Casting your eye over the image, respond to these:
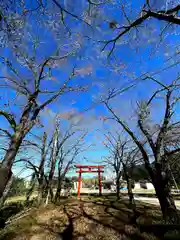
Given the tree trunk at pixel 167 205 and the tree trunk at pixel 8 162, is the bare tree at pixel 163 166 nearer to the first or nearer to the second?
the tree trunk at pixel 167 205

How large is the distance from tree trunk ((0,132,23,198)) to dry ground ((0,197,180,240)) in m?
3.37

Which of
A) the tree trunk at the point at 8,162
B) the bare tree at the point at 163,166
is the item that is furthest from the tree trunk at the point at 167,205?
the tree trunk at the point at 8,162

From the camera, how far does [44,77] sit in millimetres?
4859

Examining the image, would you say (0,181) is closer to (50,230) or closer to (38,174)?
(50,230)

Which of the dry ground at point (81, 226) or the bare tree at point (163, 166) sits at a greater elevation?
the bare tree at point (163, 166)

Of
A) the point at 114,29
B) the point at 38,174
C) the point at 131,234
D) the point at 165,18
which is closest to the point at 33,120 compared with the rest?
the point at 114,29

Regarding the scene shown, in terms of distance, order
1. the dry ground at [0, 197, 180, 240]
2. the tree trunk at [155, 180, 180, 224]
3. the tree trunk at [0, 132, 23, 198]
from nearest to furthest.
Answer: the tree trunk at [0, 132, 23, 198]
the tree trunk at [155, 180, 180, 224]
the dry ground at [0, 197, 180, 240]

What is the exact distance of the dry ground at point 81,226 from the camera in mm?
4590

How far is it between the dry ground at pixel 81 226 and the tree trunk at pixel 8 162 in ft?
11.1

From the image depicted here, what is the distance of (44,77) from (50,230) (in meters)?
6.34

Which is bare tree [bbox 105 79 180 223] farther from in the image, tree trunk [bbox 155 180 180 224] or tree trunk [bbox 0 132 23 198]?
tree trunk [bbox 0 132 23 198]

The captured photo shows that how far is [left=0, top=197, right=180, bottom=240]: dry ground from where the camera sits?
4590 mm

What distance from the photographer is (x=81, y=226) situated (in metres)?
5.41

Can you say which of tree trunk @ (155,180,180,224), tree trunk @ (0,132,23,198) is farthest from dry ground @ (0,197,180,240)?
tree trunk @ (0,132,23,198)
